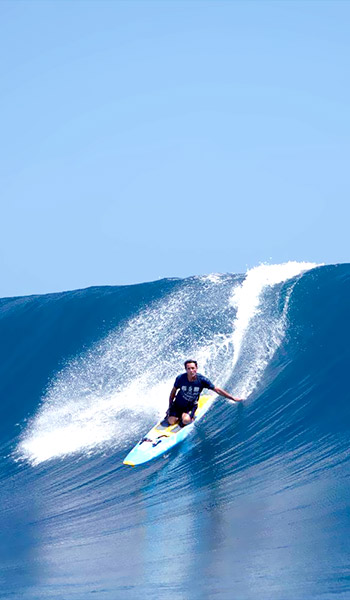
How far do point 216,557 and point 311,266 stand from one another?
34.3ft

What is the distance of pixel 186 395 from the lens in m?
11.9

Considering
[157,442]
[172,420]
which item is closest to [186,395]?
[172,420]

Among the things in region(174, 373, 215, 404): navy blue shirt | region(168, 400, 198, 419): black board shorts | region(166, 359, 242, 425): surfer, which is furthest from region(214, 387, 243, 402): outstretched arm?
region(168, 400, 198, 419): black board shorts

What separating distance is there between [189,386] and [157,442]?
3.25 ft

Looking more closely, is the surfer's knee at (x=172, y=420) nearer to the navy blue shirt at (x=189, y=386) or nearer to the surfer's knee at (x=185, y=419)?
the surfer's knee at (x=185, y=419)

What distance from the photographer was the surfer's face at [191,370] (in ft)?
37.9

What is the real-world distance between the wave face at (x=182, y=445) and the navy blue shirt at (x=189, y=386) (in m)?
0.63

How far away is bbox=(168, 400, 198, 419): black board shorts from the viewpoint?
39.5ft

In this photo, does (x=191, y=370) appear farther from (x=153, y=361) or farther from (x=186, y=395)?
(x=153, y=361)

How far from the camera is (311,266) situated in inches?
683

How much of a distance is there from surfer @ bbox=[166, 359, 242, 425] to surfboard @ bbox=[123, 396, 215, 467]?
0.44 feet

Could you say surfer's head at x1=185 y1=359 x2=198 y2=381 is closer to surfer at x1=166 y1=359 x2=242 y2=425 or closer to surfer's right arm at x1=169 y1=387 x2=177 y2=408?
surfer at x1=166 y1=359 x2=242 y2=425

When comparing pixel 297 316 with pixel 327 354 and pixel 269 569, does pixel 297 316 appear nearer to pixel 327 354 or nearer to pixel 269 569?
pixel 327 354

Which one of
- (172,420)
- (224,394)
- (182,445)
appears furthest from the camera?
(224,394)
